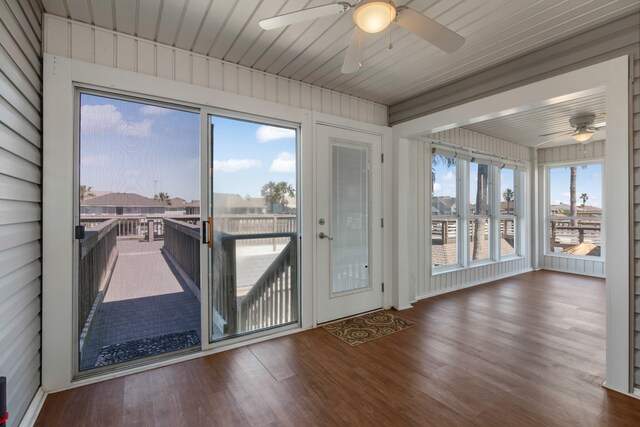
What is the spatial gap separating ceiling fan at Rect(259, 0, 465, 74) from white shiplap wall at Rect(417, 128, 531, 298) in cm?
283

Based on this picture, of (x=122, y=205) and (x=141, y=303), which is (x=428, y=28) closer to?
(x=122, y=205)

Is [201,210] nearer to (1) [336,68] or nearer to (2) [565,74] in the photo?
(1) [336,68]

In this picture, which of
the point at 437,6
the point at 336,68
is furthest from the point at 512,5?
the point at 336,68

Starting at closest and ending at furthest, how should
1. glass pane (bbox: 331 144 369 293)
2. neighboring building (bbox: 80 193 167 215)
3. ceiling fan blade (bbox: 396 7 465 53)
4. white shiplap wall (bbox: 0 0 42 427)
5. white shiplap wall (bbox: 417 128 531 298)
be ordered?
1. white shiplap wall (bbox: 0 0 42 427)
2. ceiling fan blade (bbox: 396 7 465 53)
3. neighboring building (bbox: 80 193 167 215)
4. glass pane (bbox: 331 144 369 293)
5. white shiplap wall (bbox: 417 128 531 298)

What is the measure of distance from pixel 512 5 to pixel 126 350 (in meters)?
3.78

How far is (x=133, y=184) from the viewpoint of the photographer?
7.91 ft

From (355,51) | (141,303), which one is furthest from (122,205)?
(355,51)

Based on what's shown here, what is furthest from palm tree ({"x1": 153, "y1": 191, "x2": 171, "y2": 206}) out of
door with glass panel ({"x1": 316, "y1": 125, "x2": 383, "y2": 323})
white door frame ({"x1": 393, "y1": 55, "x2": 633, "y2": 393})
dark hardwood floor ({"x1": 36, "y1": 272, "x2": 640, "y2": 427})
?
white door frame ({"x1": 393, "y1": 55, "x2": 633, "y2": 393})

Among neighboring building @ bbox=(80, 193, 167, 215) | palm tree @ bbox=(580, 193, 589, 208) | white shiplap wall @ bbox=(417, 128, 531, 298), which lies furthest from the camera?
palm tree @ bbox=(580, 193, 589, 208)

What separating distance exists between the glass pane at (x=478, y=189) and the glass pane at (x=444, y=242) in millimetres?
634

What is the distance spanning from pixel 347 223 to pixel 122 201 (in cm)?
223

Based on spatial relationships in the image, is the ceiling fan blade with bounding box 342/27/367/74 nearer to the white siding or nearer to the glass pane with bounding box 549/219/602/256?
the white siding

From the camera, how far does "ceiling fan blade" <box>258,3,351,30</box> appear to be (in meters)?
1.60

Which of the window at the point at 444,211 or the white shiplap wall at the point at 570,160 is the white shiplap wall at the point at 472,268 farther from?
the white shiplap wall at the point at 570,160
